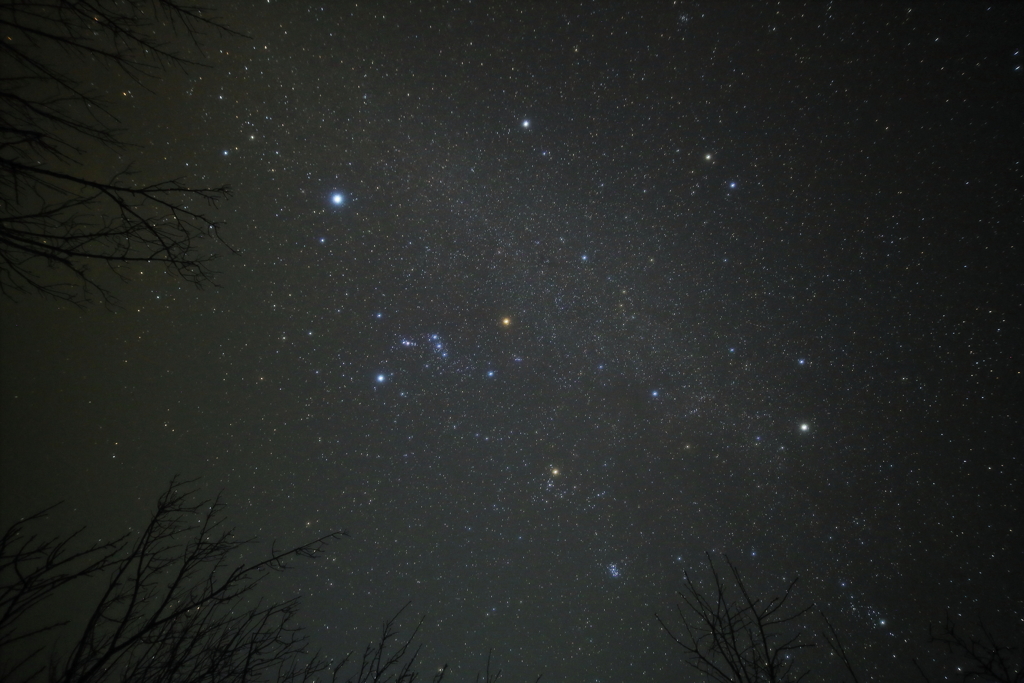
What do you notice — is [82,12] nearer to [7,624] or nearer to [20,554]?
[20,554]

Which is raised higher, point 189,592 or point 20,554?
point 189,592

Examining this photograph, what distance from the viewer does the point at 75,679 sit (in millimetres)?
1933

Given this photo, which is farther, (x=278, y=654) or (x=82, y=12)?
(x=278, y=654)

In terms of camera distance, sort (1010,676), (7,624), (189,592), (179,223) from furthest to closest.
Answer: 1. (1010,676)
2. (189,592)
3. (7,624)
4. (179,223)

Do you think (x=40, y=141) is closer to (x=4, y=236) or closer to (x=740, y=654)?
Result: (x=4, y=236)

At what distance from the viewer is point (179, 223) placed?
1.46m

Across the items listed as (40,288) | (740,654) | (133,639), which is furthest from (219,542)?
(740,654)

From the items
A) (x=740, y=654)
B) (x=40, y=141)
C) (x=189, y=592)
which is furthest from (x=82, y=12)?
(x=740, y=654)

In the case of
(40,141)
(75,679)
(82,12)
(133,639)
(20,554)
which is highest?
(82,12)

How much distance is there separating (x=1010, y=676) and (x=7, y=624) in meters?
5.71

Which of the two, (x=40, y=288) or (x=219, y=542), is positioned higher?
(x=40, y=288)

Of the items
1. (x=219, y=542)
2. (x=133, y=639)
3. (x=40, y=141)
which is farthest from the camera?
(x=219, y=542)

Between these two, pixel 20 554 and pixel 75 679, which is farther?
pixel 75 679

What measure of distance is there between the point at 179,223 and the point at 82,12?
2.43ft
